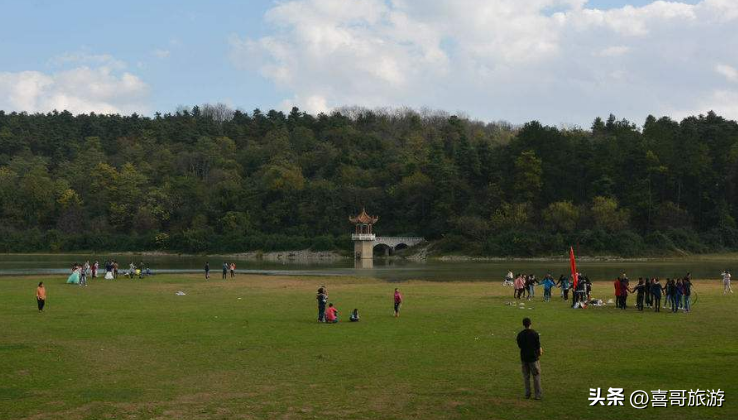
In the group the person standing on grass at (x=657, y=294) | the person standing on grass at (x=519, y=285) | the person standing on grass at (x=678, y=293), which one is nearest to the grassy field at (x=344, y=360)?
the person standing on grass at (x=678, y=293)

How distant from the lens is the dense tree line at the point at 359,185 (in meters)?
103

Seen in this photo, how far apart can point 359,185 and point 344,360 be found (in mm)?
117512

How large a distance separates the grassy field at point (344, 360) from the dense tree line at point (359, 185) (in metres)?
72.6

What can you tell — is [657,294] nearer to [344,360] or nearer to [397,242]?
[344,360]

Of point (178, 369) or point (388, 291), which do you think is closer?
point (178, 369)

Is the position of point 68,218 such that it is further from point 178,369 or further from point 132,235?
point 178,369

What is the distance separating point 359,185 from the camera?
447 feet

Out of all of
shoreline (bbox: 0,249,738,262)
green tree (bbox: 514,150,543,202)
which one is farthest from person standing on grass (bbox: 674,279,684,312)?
green tree (bbox: 514,150,543,202)

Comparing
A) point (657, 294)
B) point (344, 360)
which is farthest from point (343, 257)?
point (344, 360)

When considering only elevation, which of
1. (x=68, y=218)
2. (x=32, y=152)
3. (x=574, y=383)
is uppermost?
(x=32, y=152)

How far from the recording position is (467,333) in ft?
77.6

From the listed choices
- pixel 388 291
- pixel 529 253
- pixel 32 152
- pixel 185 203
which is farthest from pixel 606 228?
pixel 32 152

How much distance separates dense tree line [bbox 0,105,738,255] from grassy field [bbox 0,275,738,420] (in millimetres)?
72594

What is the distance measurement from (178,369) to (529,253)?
8679cm
